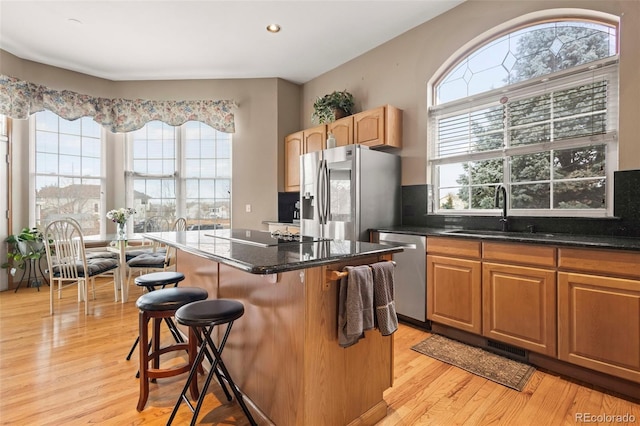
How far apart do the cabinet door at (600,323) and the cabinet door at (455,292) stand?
525mm

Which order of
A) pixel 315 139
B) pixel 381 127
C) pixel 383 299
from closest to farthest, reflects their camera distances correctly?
1. pixel 383 299
2. pixel 381 127
3. pixel 315 139

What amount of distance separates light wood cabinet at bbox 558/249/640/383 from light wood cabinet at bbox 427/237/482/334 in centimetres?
53

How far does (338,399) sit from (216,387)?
2.95ft

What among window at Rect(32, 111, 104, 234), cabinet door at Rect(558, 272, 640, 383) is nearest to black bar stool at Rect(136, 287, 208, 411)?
cabinet door at Rect(558, 272, 640, 383)

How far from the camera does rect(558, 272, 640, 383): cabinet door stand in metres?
1.78

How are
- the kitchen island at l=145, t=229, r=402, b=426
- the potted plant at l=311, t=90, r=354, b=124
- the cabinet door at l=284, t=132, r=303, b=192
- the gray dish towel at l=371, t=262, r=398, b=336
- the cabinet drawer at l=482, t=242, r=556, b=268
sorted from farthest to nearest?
the cabinet door at l=284, t=132, r=303, b=192, the potted plant at l=311, t=90, r=354, b=124, the cabinet drawer at l=482, t=242, r=556, b=268, the gray dish towel at l=371, t=262, r=398, b=336, the kitchen island at l=145, t=229, r=402, b=426

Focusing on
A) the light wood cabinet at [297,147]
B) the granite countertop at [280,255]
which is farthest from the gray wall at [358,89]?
the granite countertop at [280,255]

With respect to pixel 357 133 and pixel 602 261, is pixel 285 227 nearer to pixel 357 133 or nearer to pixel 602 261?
pixel 357 133

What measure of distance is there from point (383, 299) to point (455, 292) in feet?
4.31

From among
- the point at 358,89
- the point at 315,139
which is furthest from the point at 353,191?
the point at 358,89

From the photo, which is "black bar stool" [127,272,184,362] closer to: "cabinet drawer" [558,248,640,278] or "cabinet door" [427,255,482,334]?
"cabinet door" [427,255,482,334]

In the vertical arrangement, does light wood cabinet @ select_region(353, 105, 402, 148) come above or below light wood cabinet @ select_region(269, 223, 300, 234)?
above

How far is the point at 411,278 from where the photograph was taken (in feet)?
9.46

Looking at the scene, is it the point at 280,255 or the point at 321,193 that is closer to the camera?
the point at 280,255
